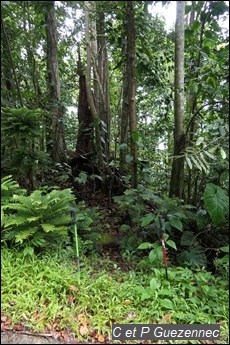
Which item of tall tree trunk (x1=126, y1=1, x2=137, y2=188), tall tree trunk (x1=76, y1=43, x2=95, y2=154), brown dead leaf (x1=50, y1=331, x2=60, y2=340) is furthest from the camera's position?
tall tree trunk (x1=76, y1=43, x2=95, y2=154)

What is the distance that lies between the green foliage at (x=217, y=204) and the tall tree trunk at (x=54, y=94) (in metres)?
2.92

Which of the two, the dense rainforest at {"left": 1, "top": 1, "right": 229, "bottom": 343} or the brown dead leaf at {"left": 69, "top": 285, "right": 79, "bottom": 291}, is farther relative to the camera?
the brown dead leaf at {"left": 69, "top": 285, "right": 79, "bottom": 291}

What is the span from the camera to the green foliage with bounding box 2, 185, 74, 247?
2.61 metres

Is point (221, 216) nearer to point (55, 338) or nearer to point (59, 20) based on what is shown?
point (55, 338)

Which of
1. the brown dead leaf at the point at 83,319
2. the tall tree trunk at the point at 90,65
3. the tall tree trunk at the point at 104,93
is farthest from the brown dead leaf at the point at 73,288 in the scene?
the tall tree trunk at the point at 104,93

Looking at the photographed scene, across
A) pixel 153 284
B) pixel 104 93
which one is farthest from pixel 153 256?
pixel 104 93

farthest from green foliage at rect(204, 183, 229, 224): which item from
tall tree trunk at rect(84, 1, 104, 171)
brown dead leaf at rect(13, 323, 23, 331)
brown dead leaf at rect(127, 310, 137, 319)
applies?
tall tree trunk at rect(84, 1, 104, 171)

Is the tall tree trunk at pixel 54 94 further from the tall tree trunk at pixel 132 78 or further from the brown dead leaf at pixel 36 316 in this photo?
the brown dead leaf at pixel 36 316

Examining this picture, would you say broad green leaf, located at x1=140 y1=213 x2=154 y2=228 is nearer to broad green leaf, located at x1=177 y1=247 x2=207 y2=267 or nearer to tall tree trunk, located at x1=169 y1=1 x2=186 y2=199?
broad green leaf, located at x1=177 y1=247 x2=207 y2=267

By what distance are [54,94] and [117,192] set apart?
85.2 inches

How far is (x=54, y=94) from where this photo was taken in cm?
476

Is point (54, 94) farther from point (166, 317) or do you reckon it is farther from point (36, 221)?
point (166, 317)

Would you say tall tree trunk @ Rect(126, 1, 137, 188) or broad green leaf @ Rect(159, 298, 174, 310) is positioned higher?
tall tree trunk @ Rect(126, 1, 137, 188)

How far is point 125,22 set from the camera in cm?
333
